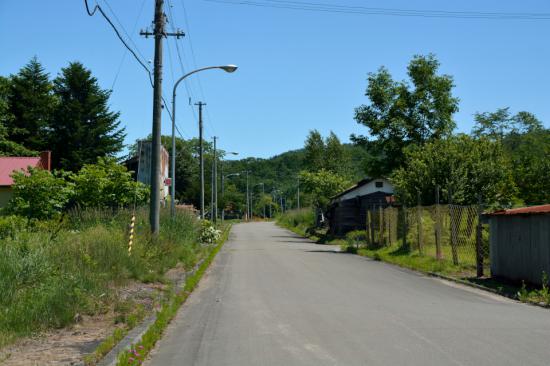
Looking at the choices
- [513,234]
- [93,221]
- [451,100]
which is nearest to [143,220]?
[93,221]

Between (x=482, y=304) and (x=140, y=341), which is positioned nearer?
(x=140, y=341)

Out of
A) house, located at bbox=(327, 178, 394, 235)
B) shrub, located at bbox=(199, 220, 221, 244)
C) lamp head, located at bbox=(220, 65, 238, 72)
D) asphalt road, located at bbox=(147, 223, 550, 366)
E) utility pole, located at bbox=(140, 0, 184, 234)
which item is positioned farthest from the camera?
house, located at bbox=(327, 178, 394, 235)

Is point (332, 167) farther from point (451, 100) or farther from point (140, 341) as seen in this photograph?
point (140, 341)

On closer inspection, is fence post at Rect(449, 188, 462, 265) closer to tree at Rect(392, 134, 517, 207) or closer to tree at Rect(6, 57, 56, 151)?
tree at Rect(392, 134, 517, 207)

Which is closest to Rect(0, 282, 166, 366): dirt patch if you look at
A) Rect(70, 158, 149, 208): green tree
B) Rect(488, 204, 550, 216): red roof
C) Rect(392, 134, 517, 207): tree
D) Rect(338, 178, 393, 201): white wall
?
Rect(488, 204, 550, 216): red roof

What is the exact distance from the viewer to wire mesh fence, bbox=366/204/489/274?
685 inches

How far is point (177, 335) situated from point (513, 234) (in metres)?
9.21

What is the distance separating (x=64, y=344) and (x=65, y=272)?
3.26 metres

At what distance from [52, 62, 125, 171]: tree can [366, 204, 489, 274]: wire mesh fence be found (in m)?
29.2

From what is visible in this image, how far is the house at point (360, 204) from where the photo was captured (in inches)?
1629

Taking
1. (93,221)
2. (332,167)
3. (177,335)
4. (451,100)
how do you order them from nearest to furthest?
1. (177,335)
2. (93,221)
3. (451,100)
4. (332,167)

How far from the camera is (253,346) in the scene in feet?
24.0

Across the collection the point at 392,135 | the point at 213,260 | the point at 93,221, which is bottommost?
the point at 213,260

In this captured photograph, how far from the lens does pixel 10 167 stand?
110 feet
